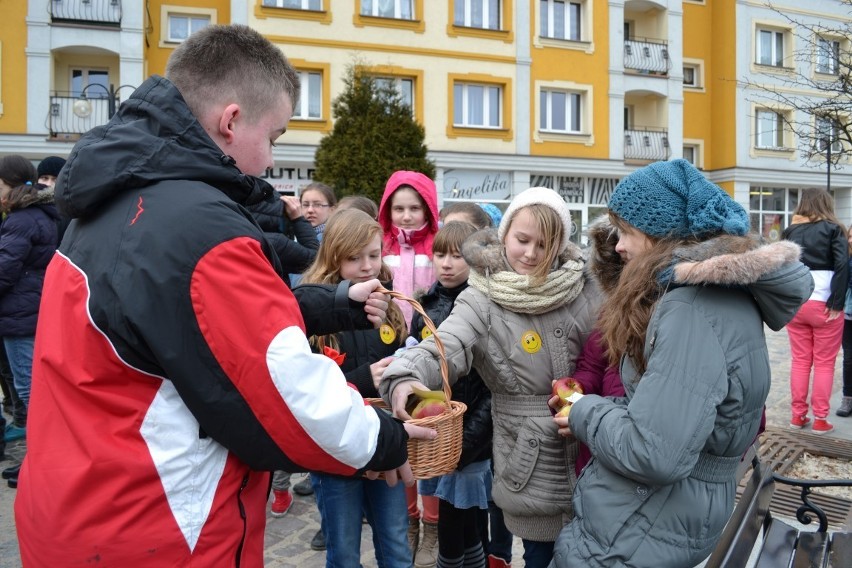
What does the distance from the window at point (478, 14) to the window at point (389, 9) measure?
1.44 meters

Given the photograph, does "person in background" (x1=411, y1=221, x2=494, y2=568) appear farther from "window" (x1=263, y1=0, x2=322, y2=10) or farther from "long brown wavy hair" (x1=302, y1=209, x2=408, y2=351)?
"window" (x1=263, y1=0, x2=322, y2=10)

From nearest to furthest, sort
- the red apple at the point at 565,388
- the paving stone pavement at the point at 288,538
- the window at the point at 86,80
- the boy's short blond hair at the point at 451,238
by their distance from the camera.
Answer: the red apple at the point at 565,388, the boy's short blond hair at the point at 451,238, the paving stone pavement at the point at 288,538, the window at the point at 86,80

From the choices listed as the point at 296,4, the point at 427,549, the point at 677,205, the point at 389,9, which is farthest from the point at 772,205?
the point at 677,205

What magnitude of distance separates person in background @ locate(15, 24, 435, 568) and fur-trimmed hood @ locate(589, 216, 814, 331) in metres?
0.96

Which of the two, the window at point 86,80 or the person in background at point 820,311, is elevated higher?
the window at point 86,80

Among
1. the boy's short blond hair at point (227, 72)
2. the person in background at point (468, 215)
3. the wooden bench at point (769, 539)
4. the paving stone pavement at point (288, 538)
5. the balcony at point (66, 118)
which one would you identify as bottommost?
the paving stone pavement at point (288, 538)

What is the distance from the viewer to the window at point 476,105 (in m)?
19.6

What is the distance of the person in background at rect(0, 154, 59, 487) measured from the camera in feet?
15.9

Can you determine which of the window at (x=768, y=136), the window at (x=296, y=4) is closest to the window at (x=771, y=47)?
the window at (x=768, y=136)

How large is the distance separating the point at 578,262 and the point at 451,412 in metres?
0.91

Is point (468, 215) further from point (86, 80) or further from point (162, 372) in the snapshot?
point (86, 80)

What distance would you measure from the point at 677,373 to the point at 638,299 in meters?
0.30

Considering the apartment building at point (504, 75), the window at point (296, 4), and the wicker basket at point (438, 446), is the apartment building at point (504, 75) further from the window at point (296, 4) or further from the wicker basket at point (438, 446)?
the wicker basket at point (438, 446)

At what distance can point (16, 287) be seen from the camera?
4941 mm
